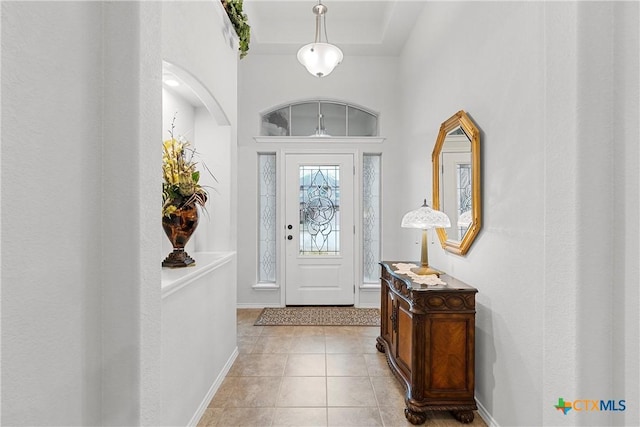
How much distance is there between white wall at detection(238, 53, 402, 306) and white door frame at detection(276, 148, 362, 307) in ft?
0.25

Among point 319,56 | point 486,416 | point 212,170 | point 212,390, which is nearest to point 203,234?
point 212,170

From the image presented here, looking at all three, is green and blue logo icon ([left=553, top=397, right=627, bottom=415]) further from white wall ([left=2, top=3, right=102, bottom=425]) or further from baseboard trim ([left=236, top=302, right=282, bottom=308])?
baseboard trim ([left=236, top=302, right=282, bottom=308])

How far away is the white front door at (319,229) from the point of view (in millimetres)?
4590

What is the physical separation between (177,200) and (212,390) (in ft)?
4.59

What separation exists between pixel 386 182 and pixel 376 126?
0.83 m

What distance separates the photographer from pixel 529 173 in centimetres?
174

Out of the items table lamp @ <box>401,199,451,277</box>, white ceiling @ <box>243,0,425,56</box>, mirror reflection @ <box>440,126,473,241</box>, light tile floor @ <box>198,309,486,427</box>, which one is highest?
white ceiling @ <box>243,0,425,56</box>

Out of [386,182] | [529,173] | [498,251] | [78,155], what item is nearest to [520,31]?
[529,173]

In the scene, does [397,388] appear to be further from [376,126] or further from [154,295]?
[376,126]

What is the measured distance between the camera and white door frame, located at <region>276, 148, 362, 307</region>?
4.57m

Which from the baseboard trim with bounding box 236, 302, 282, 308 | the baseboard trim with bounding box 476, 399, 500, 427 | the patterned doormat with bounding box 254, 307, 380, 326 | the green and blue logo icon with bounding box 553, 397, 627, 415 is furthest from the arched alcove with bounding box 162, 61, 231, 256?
the green and blue logo icon with bounding box 553, 397, 627, 415

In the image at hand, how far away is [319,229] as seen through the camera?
4.63 meters

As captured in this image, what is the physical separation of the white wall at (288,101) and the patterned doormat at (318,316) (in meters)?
0.26

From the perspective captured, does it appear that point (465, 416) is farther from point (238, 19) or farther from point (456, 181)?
point (238, 19)
